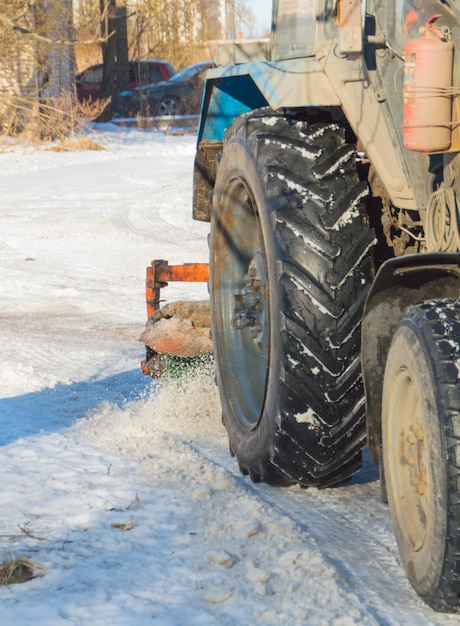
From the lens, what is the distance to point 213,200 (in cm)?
442

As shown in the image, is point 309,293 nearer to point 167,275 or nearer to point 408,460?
point 408,460

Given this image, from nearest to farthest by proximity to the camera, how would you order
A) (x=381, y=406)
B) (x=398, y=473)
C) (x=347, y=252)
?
(x=398, y=473) → (x=381, y=406) → (x=347, y=252)

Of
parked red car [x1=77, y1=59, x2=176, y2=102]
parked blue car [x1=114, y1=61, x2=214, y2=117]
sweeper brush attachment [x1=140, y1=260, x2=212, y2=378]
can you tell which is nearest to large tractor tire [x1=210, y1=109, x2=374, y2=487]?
sweeper brush attachment [x1=140, y1=260, x2=212, y2=378]

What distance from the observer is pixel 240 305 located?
4422 millimetres

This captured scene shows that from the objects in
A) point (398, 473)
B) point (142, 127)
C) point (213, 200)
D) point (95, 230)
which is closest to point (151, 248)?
point (95, 230)

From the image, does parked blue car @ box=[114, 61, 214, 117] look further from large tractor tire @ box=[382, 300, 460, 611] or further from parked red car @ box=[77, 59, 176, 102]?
large tractor tire @ box=[382, 300, 460, 611]

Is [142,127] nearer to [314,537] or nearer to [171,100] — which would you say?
[171,100]

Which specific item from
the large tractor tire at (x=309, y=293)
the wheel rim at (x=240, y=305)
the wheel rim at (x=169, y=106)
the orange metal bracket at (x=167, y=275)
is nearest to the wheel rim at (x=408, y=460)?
the large tractor tire at (x=309, y=293)

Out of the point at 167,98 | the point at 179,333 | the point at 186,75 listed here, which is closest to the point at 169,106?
the point at 167,98

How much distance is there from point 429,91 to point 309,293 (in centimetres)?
86

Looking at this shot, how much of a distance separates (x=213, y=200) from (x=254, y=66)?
67 centimetres

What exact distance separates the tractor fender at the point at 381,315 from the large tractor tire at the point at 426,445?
0.17m

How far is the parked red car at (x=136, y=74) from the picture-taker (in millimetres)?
28672

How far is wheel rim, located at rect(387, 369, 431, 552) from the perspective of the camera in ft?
9.27
